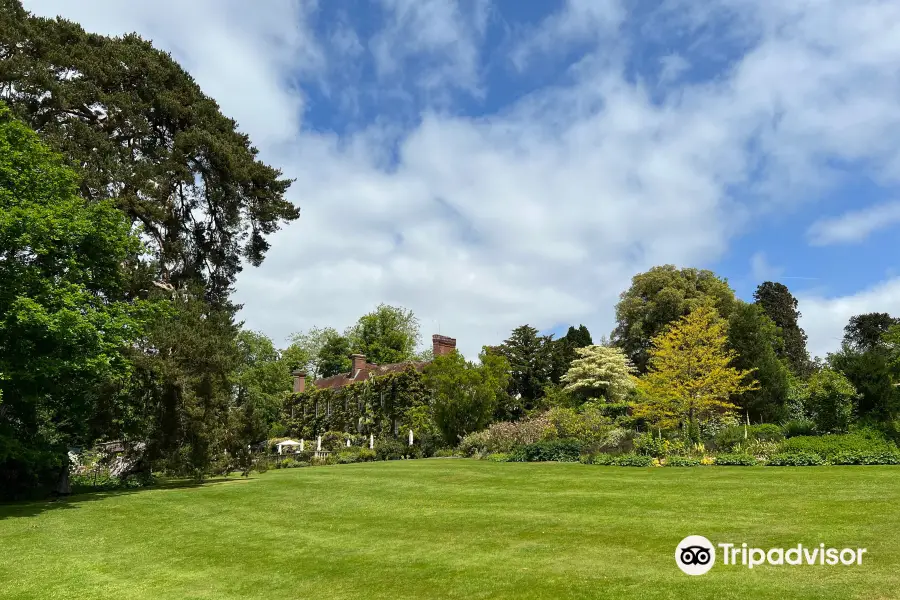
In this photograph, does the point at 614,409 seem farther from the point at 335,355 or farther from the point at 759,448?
the point at 335,355

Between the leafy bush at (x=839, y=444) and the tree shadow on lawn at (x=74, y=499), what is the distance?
63.5 ft

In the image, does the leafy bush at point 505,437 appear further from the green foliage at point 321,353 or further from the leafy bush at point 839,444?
the green foliage at point 321,353

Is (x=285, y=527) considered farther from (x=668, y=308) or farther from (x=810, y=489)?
(x=668, y=308)

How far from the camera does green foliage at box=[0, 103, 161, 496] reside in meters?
14.4

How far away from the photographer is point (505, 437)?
26.7 metres

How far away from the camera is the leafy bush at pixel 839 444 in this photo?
1750 cm

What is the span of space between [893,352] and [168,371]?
29.2 m

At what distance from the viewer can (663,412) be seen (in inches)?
941

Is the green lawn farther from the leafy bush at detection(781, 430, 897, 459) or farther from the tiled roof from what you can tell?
the tiled roof

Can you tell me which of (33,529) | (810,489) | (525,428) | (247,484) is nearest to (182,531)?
(33,529)

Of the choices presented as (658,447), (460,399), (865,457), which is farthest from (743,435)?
(460,399)

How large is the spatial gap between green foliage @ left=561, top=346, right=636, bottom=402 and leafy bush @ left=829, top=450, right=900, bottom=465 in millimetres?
18521

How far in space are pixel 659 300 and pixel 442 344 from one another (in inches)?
720

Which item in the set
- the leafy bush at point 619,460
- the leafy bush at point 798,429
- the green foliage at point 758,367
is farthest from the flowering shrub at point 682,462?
the green foliage at point 758,367
